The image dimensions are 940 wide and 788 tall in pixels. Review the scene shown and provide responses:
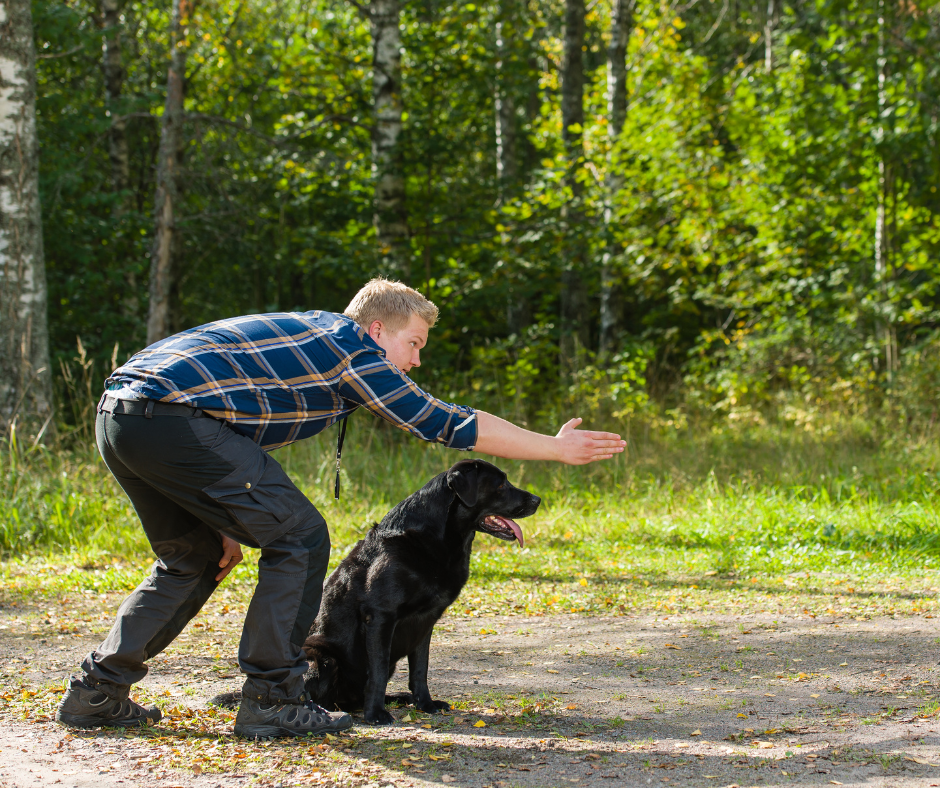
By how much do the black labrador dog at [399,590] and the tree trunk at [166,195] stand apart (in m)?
7.35

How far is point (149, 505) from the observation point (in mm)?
3082

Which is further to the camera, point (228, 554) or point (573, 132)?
point (573, 132)

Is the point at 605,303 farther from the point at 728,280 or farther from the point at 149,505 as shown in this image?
the point at 149,505

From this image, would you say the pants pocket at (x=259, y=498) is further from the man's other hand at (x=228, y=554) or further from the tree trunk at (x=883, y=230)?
the tree trunk at (x=883, y=230)

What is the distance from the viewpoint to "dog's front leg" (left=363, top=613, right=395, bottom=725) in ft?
10.8

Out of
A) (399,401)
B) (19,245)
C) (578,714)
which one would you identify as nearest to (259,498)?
(399,401)

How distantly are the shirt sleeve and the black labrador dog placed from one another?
0.61m

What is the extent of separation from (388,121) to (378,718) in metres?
8.42

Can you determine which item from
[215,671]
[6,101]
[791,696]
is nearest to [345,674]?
[215,671]

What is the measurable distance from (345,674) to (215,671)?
2.88 feet

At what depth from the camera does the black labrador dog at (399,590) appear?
11.0 feet

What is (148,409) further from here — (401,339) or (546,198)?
(546,198)

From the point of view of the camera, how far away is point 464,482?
11.6ft

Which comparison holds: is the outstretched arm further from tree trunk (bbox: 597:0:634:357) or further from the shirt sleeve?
tree trunk (bbox: 597:0:634:357)
